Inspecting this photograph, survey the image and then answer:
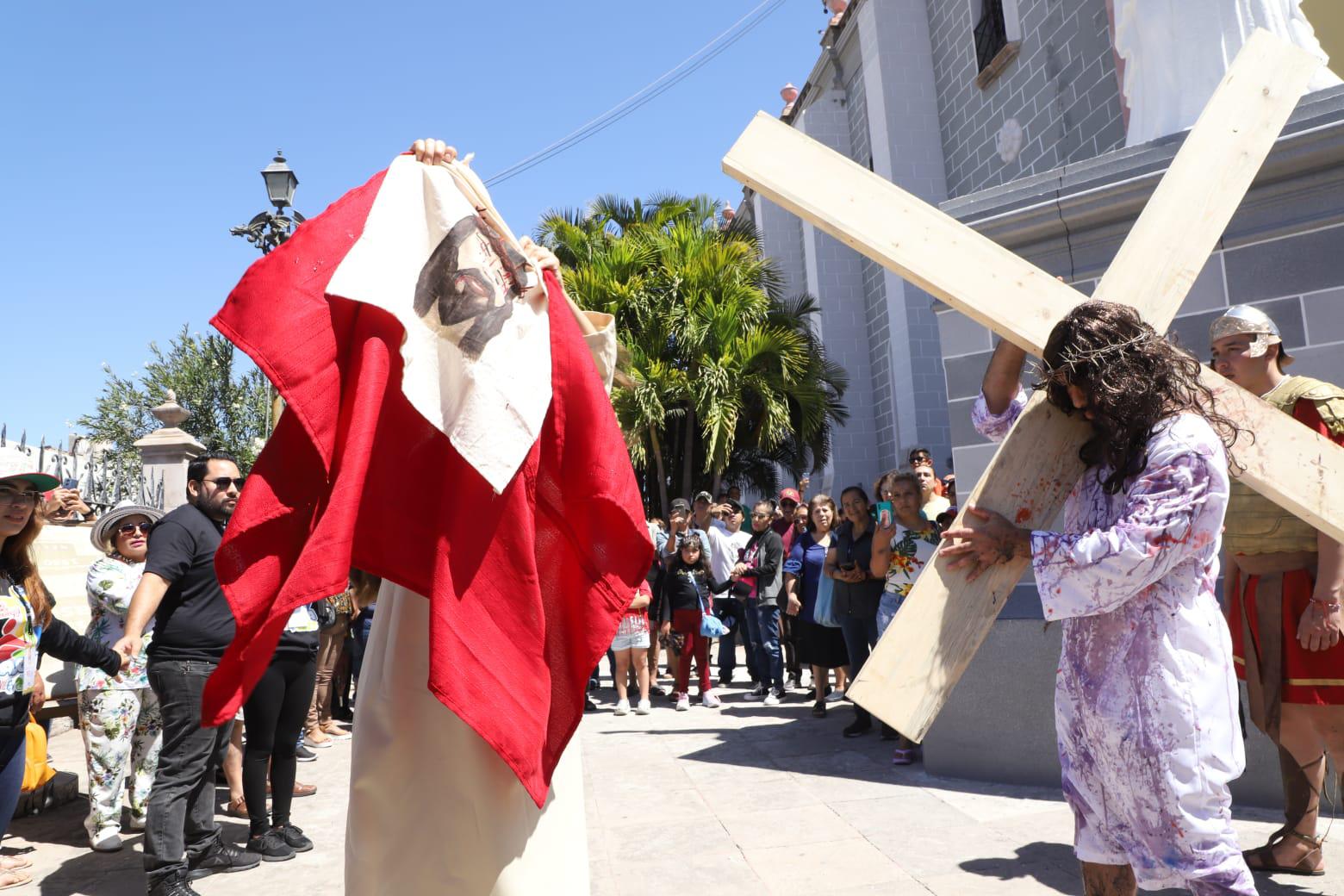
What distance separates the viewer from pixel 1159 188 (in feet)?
9.23

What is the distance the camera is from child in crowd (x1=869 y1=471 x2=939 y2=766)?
613cm

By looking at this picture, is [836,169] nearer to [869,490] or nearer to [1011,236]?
[1011,236]

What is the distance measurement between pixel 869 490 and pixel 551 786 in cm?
1599

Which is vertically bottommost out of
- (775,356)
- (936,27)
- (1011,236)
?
(1011,236)

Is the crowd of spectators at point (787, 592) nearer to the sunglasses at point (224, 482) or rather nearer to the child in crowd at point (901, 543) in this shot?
the child in crowd at point (901, 543)

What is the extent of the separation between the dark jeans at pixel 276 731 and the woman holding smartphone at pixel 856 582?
3837 mm

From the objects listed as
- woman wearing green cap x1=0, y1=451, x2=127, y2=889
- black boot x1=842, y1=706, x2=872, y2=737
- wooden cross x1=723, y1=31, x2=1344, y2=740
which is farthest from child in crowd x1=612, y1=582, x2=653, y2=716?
wooden cross x1=723, y1=31, x2=1344, y2=740

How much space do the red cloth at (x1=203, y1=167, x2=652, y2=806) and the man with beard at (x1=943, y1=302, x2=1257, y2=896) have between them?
1.02 metres

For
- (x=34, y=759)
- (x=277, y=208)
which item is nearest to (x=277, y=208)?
(x=277, y=208)

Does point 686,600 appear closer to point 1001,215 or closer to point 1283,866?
point 1001,215

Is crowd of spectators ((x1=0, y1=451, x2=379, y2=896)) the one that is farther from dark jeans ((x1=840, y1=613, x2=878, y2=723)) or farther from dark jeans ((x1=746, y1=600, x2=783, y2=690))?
dark jeans ((x1=746, y1=600, x2=783, y2=690))

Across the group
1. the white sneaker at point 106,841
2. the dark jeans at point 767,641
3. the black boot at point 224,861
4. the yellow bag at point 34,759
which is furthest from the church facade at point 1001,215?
the yellow bag at point 34,759

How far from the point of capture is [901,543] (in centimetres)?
622

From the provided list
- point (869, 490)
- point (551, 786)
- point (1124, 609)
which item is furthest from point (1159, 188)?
point (869, 490)
